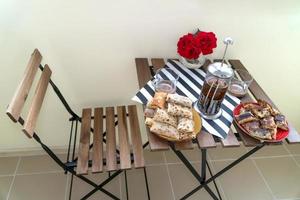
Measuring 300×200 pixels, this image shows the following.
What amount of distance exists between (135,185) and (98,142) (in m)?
0.57

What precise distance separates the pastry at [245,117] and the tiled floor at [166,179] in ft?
2.70

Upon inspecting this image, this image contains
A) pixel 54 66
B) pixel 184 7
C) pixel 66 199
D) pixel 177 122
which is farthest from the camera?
pixel 66 199

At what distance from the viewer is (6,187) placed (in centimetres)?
172

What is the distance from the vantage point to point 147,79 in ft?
4.50

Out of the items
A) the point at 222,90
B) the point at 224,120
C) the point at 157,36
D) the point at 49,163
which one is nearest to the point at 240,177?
the point at 224,120

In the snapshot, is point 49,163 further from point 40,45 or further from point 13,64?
point 40,45

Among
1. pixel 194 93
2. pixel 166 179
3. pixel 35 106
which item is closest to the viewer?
pixel 35 106

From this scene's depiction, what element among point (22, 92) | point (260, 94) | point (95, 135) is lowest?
point (95, 135)

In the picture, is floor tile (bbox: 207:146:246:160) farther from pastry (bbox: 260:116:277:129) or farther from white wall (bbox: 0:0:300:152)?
pastry (bbox: 260:116:277:129)

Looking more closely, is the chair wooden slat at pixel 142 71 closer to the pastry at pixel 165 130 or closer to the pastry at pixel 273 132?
the pastry at pixel 165 130

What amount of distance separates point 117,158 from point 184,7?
873 millimetres

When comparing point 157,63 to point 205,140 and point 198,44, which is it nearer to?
point 198,44

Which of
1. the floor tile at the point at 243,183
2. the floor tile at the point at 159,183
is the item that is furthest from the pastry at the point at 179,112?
the floor tile at the point at 243,183

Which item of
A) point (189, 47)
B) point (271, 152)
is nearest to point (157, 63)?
point (189, 47)
